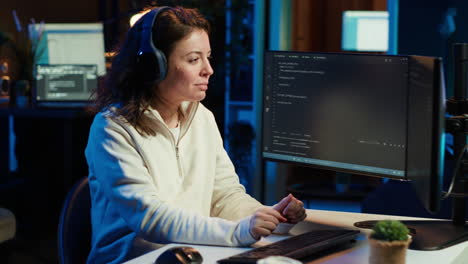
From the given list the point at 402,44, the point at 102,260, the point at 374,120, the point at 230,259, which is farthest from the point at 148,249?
the point at 402,44

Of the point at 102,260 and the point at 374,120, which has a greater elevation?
the point at 374,120

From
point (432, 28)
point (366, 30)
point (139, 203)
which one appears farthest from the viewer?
point (366, 30)

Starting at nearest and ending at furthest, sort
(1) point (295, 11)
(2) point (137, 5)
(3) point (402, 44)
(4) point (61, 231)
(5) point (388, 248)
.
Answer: (5) point (388, 248) → (4) point (61, 231) → (3) point (402, 44) → (2) point (137, 5) → (1) point (295, 11)

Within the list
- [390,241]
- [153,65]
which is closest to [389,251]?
[390,241]

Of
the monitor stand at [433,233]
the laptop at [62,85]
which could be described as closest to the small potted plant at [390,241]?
the monitor stand at [433,233]

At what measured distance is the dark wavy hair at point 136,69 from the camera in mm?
1938

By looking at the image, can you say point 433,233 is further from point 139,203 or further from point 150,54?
point 150,54

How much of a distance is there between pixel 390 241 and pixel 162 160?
716mm

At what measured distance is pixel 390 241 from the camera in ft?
4.85

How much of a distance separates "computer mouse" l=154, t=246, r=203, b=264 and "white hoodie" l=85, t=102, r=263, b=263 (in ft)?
0.62

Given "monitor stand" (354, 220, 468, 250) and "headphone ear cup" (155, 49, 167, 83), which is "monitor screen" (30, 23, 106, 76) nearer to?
"headphone ear cup" (155, 49, 167, 83)

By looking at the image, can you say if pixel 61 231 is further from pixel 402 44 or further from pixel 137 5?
pixel 137 5

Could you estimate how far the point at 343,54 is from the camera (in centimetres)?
194

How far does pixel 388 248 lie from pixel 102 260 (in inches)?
31.7
